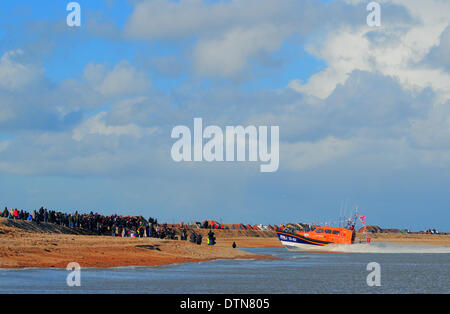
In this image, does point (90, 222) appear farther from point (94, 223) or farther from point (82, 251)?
point (82, 251)

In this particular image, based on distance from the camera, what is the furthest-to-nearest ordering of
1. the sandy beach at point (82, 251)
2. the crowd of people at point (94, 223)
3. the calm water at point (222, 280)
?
1. the crowd of people at point (94, 223)
2. the sandy beach at point (82, 251)
3. the calm water at point (222, 280)

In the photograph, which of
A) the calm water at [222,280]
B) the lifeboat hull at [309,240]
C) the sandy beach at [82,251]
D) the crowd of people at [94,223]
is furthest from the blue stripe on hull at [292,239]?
the calm water at [222,280]

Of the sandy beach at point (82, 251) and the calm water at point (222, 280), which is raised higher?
the sandy beach at point (82, 251)

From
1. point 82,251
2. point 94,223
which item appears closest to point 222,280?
point 82,251

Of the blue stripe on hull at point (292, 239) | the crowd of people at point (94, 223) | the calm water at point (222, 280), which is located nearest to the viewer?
the calm water at point (222, 280)

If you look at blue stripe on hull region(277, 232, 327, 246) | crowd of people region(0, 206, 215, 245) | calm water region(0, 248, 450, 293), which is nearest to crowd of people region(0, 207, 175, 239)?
crowd of people region(0, 206, 215, 245)

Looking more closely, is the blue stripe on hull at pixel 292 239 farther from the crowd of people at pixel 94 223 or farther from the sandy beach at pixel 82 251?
the sandy beach at pixel 82 251

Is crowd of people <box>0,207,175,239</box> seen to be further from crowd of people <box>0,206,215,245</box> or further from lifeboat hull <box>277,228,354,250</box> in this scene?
lifeboat hull <box>277,228,354,250</box>

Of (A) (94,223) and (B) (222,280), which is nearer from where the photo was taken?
(B) (222,280)
